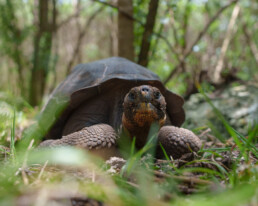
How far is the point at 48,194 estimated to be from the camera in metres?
0.96

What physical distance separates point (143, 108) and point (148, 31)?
2.43 m

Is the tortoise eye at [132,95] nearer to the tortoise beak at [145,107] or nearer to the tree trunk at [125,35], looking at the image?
the tortoise beak at [145,107]

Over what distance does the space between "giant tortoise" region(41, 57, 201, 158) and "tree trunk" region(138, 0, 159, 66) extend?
141cm

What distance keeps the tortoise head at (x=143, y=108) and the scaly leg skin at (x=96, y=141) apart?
179 mm

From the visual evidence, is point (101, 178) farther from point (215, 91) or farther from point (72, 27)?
point (72, 27)

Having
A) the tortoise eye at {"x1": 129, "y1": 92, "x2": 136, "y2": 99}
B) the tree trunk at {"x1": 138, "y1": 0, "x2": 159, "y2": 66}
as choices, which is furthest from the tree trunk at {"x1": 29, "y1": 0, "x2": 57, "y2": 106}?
the tortoise eye at {"x1": 129, "y1": 92, "x2": 136, "y2": 99}

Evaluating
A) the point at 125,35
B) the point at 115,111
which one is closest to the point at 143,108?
the point at 115,111

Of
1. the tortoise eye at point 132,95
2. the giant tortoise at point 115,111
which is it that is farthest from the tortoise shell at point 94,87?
the tortoise eye at point 132,95

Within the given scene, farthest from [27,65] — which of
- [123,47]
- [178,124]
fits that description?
[178,124]

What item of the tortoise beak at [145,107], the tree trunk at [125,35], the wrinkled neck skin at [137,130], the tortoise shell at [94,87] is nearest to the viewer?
the tortoise beak at [145,107]

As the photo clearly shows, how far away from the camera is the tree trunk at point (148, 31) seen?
377 centimetres

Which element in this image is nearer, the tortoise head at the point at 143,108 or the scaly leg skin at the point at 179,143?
the tortoise head at the point at 143,108

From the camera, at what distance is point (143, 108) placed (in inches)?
74.4

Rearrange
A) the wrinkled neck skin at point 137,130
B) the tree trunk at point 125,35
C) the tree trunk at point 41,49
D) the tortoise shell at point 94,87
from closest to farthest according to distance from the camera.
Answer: the wrinkled neck skin at point 137,130, the tortoise shell at point 94,87, the tree trunk at point 125,35, the tree trunk at point 41,49
